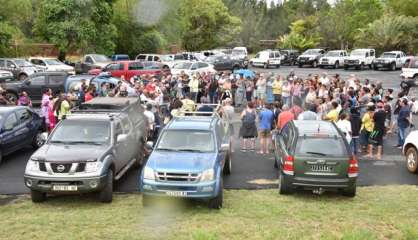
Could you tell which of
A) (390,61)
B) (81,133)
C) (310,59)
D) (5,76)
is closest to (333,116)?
(81,133)

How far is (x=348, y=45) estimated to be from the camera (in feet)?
215

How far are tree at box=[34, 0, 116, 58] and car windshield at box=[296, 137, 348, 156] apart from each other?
33290 mm

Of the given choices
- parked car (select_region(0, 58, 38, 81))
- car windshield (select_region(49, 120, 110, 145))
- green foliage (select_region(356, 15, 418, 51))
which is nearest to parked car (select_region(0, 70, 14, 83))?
parked car (select_region(0, 58, 38, 81))

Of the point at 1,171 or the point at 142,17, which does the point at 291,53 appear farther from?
the point at 1,171

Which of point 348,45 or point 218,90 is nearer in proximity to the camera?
point 218,90

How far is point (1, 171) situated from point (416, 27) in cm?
5130

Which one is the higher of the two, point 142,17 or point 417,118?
point 142,17

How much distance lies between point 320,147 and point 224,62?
3290 cm

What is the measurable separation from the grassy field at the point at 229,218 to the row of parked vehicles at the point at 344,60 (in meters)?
37.6

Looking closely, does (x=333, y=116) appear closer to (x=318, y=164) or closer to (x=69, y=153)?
(x=318, y=164)

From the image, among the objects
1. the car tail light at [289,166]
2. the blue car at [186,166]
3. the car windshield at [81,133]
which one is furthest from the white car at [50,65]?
the car tail light at [289,166]

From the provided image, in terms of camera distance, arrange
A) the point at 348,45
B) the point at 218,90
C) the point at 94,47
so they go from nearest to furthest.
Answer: the point at 218,90, the point at 94,47, the point at 348,45

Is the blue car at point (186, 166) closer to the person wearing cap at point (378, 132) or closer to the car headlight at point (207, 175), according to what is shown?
the car headlight at point (207, 175)

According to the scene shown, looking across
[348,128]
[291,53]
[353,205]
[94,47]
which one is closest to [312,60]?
[291,53]
